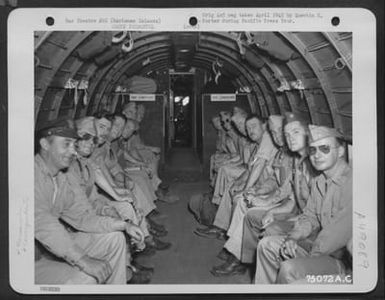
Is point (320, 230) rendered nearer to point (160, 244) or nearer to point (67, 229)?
point (160, 244)

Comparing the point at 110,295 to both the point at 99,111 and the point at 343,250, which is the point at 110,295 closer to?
the point at 99,111

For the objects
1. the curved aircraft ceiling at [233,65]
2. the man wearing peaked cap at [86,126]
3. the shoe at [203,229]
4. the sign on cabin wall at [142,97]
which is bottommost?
the shoe at [203,229]

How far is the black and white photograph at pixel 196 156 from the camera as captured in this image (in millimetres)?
1181

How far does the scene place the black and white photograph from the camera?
1.18m

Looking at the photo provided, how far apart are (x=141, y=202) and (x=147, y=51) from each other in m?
0.38

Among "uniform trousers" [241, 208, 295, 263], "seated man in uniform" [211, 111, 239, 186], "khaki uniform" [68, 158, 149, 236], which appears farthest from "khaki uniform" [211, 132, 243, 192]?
"khaki uniform" [68, 158, 149, 236]

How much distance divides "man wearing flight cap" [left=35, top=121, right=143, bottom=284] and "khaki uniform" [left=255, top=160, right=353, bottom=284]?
1.03 feet

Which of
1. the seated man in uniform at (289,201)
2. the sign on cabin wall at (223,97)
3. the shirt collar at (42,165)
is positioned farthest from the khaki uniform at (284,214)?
the shirt collar at (42,165)

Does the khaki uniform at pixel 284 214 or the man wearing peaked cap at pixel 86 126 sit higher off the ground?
the man wearing peaked cap at pixel 86 126

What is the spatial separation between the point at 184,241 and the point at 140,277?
14cm

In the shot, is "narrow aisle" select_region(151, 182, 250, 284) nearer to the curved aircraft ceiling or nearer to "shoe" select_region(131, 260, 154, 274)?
"shoe" select_region(131, 260, 154, 274)

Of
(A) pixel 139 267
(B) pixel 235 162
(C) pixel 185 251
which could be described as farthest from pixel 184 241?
(B) pixel 235 162

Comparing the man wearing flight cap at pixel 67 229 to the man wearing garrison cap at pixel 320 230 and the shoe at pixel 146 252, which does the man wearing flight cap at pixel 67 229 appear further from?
the man wearing garrison cap at pixel 320 230

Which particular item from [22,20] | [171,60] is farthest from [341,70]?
[22,20]
